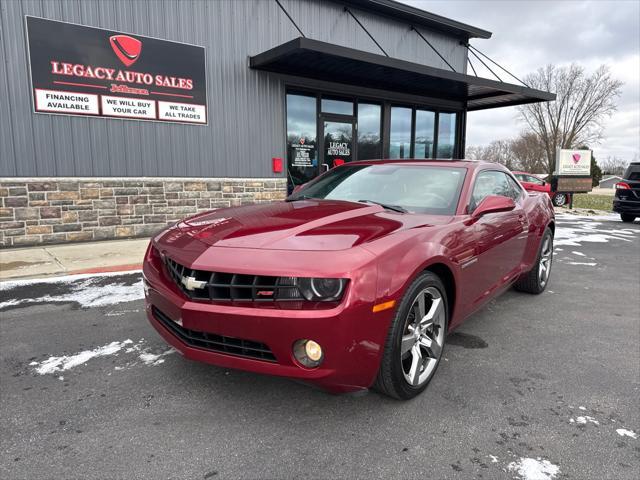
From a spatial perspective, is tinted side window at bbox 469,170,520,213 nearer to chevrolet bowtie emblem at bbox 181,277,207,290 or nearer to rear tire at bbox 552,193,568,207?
chevrolet bowtie emblem at bbox 181,277,207,290

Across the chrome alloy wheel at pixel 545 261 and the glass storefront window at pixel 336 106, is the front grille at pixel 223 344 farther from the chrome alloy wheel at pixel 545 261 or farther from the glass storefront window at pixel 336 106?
the glass storefront window at pixel 336 106

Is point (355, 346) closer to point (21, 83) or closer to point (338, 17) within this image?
point (21, 83)

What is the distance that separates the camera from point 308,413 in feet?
7.88

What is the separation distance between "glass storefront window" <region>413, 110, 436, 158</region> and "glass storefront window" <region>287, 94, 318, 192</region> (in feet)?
14.1

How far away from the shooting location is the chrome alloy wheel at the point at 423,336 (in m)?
2.49

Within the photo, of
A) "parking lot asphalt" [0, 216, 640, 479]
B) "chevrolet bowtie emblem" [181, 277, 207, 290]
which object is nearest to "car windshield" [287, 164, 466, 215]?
"parking lot asphalt" [0, 216, 640, 479]

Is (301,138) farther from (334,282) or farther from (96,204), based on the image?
(334,282)

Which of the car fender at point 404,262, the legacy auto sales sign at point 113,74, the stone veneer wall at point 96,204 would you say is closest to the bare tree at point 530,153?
the legacy auto sales sign at point 113,74

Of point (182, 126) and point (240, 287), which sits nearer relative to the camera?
point (240, 287)

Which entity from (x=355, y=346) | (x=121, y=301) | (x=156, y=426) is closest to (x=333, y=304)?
(x=355, y=346)

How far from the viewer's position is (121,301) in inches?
177

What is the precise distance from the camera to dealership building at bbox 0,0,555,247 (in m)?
7.45

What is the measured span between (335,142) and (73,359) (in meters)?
9.85

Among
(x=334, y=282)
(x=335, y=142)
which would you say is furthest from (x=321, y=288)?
(x=335, y=142)
